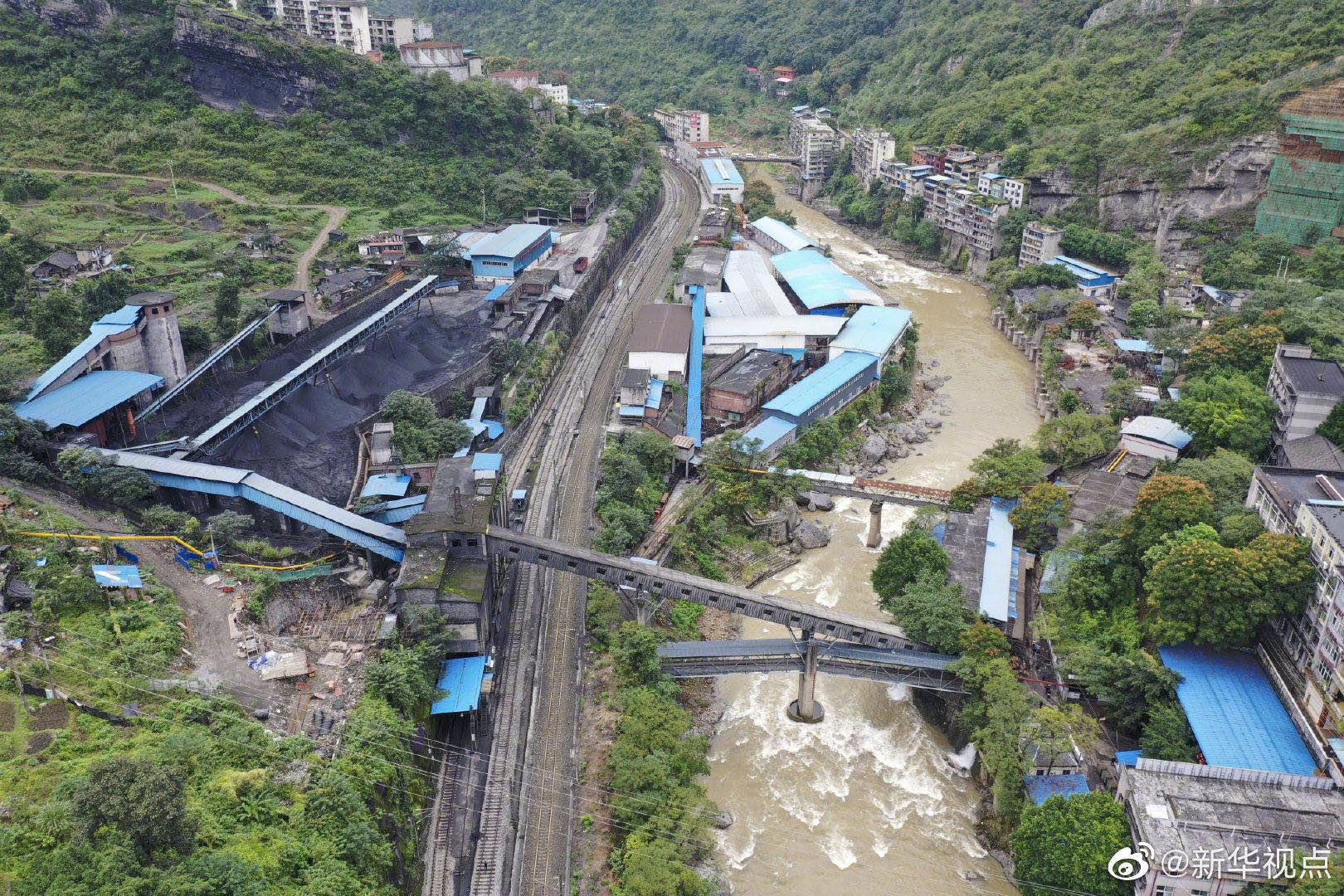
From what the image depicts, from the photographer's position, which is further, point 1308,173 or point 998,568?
point 1308,173

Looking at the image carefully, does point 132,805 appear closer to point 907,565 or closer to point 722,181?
point 907,565

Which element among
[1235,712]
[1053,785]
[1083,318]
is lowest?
[1053,785]

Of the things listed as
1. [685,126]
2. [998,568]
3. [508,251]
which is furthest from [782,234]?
[998,568]

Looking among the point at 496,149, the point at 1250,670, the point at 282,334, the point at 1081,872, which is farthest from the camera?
the point at 496,149

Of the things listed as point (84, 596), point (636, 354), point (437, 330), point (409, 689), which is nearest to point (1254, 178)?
point (636, 354)

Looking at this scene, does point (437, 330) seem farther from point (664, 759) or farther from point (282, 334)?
point (664, 759)

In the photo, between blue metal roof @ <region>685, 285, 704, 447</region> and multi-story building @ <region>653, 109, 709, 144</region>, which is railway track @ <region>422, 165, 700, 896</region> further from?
multi-story building @ <region>653, 109, 709, 144</region>

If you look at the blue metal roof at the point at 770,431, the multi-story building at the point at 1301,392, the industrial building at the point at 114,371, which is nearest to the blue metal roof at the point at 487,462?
the blue metal roof at the point at 770,431

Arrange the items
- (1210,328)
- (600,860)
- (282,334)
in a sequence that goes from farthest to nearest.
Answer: (1210,328)
(282,334)
(600,860)
